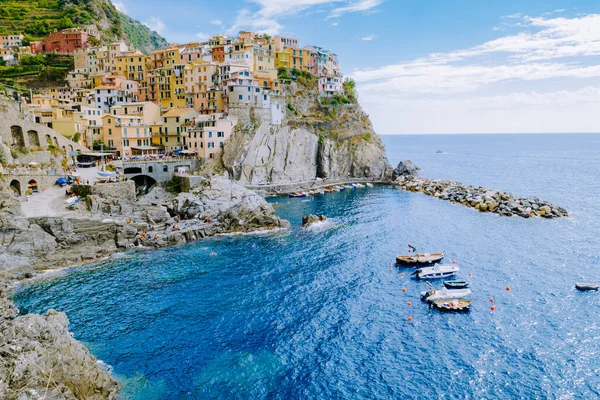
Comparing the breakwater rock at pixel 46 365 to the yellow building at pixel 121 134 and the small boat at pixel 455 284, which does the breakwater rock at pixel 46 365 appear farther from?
the yellow building at pixel 121 134

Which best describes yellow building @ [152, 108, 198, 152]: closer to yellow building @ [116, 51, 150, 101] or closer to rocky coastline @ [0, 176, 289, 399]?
rocky coastline @ [0, 176, 289, 399]

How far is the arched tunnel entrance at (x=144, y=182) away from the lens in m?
83.6

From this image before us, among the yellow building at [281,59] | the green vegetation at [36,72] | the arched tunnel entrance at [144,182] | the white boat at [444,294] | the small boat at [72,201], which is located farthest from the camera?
the yellow building at [281,59]

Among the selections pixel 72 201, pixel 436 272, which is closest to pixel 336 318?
pixel 436 272

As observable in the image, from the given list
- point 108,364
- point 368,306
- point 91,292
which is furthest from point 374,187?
point 108,364

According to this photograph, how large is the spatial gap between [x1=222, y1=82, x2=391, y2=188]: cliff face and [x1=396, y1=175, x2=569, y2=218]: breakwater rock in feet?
54.0

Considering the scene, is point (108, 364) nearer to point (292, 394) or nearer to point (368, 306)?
point (292, 394)

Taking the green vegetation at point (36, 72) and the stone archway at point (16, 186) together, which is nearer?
the stone archway at point (16, 186)

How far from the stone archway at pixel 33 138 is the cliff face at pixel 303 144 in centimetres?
3576

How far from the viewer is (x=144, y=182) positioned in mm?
84875

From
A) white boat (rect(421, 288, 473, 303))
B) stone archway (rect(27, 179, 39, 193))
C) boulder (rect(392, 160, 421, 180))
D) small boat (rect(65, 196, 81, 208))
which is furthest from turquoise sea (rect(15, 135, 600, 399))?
boulder (rect(392, 160, 421, 180))

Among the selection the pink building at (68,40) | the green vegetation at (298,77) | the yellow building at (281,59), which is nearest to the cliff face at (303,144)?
the green vegetation at (298,77)

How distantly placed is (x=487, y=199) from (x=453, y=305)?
50.2 metres

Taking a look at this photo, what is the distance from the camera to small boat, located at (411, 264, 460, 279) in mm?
50125
